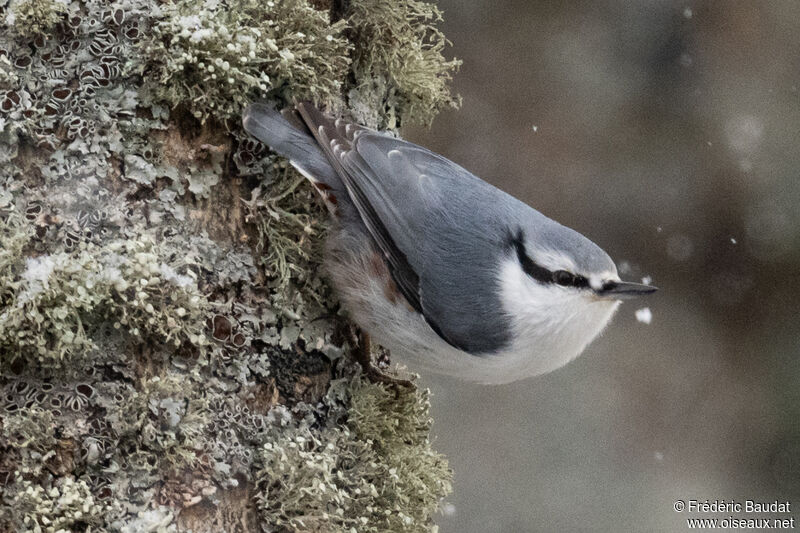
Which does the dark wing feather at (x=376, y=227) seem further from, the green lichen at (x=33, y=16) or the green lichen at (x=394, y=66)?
the green lichen at (x=33, y=16)

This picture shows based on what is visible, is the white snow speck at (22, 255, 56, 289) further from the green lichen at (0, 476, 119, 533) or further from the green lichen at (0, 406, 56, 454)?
the green lichen at (0, 476, 119, 533)

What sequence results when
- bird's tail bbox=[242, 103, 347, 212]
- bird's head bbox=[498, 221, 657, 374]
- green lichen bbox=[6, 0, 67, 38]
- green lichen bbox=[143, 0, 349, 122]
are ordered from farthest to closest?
bird's head bbox=[498, 221, 657, 374]
bird's tail bbox=[242, 103, 347, 212]
green lichen bbox=[143, 0, 349, 122]
green lichen bbox=[6, 0, 67, 38]

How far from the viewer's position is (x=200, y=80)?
204 cm

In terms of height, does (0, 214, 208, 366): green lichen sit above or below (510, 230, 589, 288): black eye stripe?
below

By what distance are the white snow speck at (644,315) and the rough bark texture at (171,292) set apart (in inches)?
77.3

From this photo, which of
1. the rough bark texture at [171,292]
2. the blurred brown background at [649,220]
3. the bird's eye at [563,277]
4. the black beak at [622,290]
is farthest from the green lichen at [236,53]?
the blurred brown background at [649,220]

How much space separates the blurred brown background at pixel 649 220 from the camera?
14.0ft

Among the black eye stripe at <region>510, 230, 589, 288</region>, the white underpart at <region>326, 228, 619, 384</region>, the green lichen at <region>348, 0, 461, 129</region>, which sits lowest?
the white underpart at <region>326, 228, 619, 384</region>

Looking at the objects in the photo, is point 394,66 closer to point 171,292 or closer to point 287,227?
point 287,227

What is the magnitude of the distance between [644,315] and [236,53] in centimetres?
261

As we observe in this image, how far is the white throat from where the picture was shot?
229 cm

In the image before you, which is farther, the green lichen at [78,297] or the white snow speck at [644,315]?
the white snow speck at [644,315]

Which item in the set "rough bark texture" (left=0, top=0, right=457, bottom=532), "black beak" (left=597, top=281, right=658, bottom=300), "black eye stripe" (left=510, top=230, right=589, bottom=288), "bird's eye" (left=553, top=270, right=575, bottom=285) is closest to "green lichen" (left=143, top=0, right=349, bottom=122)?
"rough bark texture" (left=0, top=0, right=457, bottom=532)

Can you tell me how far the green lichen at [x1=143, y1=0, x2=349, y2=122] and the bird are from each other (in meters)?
0.10
